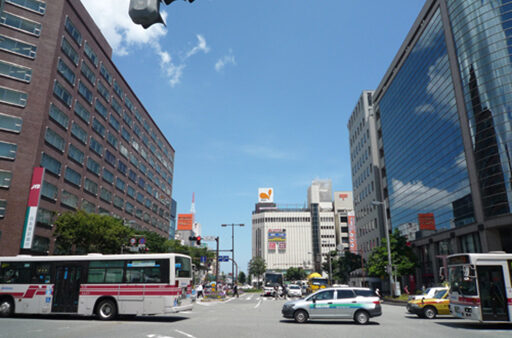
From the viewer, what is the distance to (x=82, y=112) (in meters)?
52.1

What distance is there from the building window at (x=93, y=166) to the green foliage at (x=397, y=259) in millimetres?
42649

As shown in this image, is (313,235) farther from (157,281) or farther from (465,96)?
(157,281)

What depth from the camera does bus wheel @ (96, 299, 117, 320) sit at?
1673 cm

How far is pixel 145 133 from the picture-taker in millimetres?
80812

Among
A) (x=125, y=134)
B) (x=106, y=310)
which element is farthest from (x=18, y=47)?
(x=106, y=310)

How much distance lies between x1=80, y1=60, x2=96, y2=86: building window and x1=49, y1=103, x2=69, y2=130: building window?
8.59 m

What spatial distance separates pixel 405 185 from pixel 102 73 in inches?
2026

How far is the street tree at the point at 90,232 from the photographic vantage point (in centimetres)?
3947

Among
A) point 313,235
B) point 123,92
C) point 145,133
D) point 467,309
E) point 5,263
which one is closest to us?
point 467,309

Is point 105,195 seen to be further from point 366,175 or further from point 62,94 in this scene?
point 366,175

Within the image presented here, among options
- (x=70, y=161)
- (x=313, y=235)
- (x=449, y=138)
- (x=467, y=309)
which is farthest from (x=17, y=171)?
(x=313, y=235)

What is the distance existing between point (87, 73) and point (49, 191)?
64.2 feet

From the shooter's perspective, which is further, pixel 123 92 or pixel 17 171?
pixel 123 92

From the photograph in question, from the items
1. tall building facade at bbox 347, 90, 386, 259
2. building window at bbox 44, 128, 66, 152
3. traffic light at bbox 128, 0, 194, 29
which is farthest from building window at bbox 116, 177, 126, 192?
traffic light at bbox 128, 0, 194, 29
